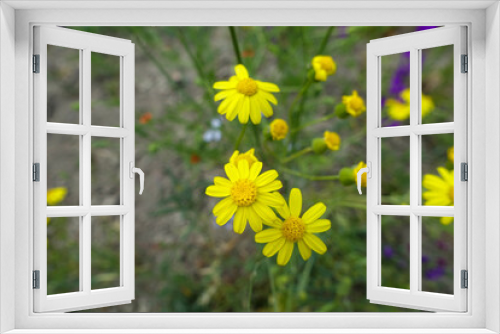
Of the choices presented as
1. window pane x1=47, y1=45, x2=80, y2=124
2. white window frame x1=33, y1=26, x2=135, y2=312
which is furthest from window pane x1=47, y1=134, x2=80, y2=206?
white window frame x1=33, y1=26, x2=135, y2=312

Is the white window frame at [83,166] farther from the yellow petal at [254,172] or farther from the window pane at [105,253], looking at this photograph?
the window pane at [105,253]

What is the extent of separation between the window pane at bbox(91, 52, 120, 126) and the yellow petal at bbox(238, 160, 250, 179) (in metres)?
1.28

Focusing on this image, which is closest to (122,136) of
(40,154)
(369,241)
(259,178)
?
(40,154)

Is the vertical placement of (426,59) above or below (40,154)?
above

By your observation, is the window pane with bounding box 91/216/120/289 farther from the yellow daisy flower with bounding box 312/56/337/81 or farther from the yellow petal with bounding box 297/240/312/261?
the yellow daisy flower with bounding box 312/56/337/81

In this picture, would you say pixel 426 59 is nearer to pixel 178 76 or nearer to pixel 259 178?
pixel 178 76

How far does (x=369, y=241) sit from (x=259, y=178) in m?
0.30

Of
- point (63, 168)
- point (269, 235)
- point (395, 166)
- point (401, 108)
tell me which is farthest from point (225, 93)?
point (63, 168)

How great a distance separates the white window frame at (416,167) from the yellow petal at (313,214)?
0.11 m

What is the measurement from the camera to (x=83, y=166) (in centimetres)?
107

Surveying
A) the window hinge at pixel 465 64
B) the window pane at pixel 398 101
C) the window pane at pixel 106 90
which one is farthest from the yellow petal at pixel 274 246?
the window pane at pixel 106 90

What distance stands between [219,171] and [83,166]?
808mm

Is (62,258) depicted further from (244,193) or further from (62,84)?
(244,193)

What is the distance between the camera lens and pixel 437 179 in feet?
4.28
